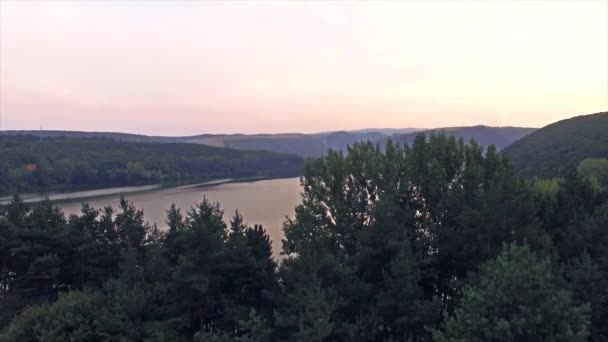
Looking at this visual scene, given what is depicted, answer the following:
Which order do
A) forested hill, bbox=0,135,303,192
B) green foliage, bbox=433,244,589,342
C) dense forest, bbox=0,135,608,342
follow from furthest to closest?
forested hill, bbox=0,135,303,192 < dense forest, bbox=0,135,608,342 < green foliage, bbox=433,244,589,342

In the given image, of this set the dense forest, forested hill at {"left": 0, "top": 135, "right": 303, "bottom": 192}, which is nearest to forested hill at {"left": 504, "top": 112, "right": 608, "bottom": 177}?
the dense forest

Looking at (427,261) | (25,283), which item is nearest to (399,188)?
(427,261)

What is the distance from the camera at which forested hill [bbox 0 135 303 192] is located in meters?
70.4

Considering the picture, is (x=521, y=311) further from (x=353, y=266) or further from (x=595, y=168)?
(x=595, y=168)

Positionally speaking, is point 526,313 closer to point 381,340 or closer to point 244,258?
point 381,340

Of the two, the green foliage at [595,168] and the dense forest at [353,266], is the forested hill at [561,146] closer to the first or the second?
the green foliage at [595,168]

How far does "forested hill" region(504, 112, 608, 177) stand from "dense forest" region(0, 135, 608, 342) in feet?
81.0

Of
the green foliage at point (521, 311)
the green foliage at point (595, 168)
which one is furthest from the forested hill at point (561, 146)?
the green foliage at point (521, 311)

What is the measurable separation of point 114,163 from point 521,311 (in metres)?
85.7

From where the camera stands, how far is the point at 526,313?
8.50 m

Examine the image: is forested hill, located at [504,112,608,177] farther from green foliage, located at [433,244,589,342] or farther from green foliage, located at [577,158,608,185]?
green foliage, located at [433,244,589,342]

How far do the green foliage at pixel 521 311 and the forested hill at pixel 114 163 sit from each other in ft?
213

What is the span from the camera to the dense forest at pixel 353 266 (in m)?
9.68

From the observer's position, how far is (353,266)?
13531 mm
